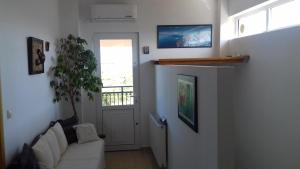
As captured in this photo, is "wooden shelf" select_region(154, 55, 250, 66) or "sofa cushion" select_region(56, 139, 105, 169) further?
"wooden shelf" select_region(154, 55, 250, 66)

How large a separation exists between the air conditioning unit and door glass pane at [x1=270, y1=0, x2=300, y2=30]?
230cm

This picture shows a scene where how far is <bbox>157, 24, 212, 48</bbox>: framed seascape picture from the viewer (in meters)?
5.05

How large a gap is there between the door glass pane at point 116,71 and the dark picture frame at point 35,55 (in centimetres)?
157

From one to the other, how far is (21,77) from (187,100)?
5.87 ft

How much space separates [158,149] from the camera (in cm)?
408

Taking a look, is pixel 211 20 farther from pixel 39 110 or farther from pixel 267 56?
pixel 39 110

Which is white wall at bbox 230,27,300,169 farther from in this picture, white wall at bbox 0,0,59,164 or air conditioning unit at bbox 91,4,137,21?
white wall at bbox 0,0,59,164

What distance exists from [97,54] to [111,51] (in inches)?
10.4

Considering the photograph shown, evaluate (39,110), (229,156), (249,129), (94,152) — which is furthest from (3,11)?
(249,129)

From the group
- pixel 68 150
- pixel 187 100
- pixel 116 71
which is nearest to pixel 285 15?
pixel 187 100

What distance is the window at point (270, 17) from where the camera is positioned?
3.25 metres

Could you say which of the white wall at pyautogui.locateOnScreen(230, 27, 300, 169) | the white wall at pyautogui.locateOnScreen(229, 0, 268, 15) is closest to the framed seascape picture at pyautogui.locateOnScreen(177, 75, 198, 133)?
the white wall at pyautogui.locateOnScreen(230, 27, 300, 169)

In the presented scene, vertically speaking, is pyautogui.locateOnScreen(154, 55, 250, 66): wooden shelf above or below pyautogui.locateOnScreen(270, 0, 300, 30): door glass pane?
below

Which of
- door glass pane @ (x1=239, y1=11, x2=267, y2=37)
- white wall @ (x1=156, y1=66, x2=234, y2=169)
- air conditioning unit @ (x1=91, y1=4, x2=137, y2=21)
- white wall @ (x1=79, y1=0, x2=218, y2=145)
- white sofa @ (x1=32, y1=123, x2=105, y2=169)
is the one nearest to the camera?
white wall @ (x1=156, y1=66, x2=234, y2=169)
